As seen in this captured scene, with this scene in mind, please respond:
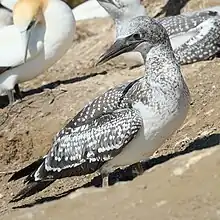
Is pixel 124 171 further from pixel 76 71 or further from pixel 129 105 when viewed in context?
pixel 76 71

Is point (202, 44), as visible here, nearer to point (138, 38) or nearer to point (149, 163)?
point (149, 163)

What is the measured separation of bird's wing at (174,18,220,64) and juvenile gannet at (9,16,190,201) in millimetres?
2942

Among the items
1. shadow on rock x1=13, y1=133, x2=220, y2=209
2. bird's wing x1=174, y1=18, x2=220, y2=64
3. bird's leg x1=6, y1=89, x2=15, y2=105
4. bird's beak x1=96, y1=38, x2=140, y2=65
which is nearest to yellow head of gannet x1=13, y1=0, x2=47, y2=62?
bird's leg x1=6, y1=89, x2=15, y2=105

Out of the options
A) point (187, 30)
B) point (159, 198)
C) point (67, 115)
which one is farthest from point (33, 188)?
point (187, 30)

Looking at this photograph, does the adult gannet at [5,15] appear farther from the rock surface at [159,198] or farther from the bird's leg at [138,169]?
the rock surface at [159,198]

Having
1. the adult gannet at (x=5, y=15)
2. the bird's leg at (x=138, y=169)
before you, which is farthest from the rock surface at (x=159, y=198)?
the adult gannet at (x=5, y=15)

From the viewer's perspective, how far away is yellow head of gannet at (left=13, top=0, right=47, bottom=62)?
12.1 meters

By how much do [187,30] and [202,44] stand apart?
517 mm

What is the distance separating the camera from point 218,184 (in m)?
6.50

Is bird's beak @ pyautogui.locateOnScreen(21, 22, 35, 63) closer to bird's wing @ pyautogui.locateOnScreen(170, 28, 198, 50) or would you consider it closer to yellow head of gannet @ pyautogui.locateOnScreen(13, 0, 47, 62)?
yellow head of gannet @ pyautogui.locateOnScreen(13, 0, 47, 62)

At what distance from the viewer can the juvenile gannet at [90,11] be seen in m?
16.2

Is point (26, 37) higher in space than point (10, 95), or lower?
higher

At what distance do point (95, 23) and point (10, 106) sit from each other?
463 centimetres

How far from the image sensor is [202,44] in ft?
38.5
